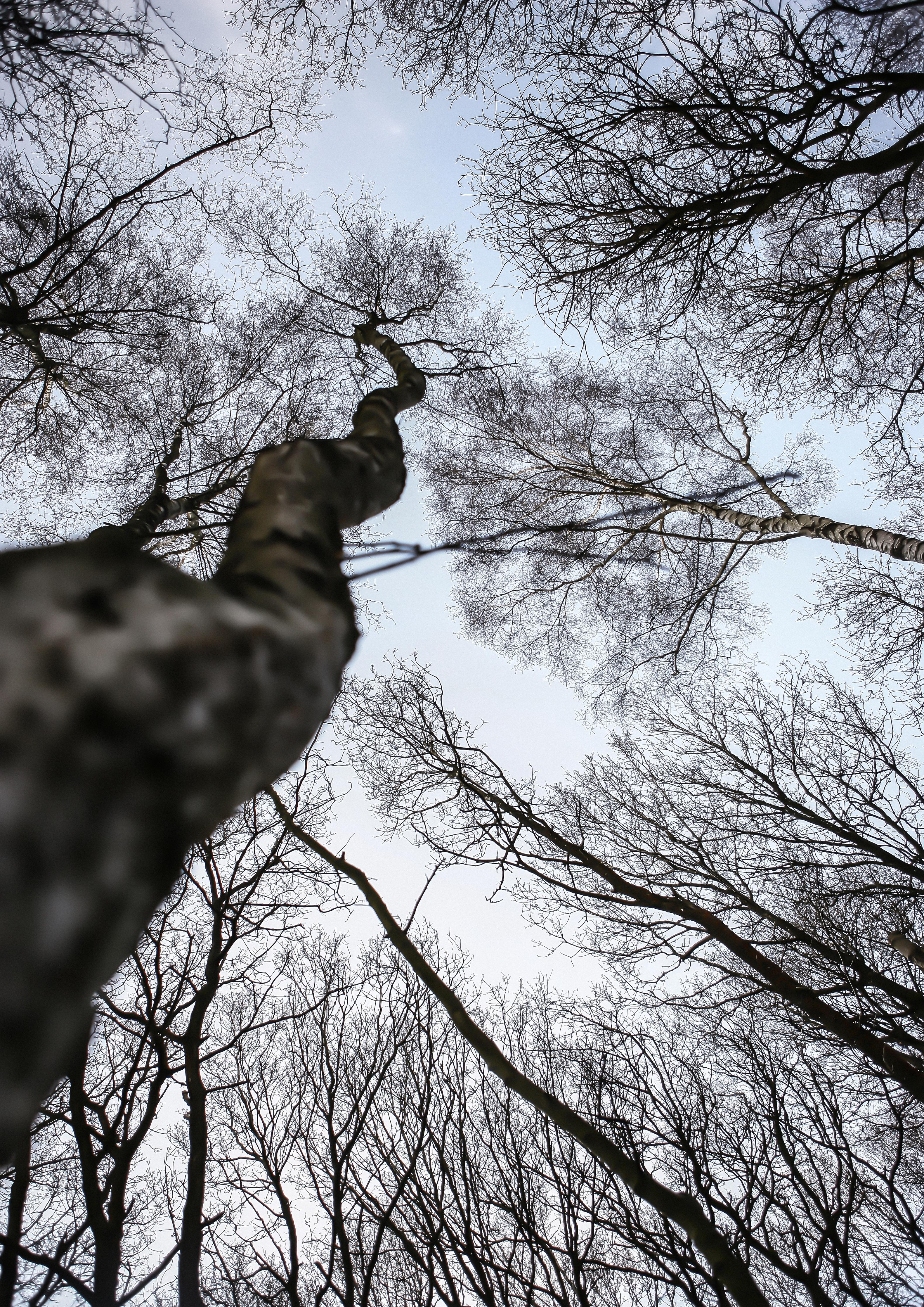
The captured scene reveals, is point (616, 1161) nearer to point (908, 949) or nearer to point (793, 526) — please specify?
point (908, 949)

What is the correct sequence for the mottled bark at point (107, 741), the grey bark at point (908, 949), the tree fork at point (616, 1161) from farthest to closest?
the grey bark at point (908, 949), the tree fork at point (616, 1161), the mottled bark at point (107, 741)

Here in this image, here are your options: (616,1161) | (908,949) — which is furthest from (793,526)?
(616,1161)

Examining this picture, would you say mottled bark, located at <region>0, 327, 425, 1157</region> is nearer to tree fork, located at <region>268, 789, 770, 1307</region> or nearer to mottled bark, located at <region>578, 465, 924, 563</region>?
tree fork, located at <region>268, 789, 770, 1307</region>

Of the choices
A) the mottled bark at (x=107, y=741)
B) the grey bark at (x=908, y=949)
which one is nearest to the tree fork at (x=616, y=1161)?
the mottled bark at (x=107, y=741)

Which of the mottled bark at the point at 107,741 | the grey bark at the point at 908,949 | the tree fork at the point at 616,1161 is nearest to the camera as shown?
the mottled bark at the point at 107,741

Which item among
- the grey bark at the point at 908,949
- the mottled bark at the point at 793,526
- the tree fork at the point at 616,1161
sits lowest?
the tree fork at the point at 616,1161

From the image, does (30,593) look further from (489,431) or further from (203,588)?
(489,431)

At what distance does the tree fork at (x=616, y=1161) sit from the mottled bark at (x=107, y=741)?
81.4 inches

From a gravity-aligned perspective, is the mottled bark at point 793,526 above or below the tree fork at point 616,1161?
above

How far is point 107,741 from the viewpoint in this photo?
0.66m

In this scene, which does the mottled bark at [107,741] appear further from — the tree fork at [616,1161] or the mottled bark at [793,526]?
the mottled bark at [793,526]

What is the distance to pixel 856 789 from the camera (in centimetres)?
577

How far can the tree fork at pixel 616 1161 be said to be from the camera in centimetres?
216

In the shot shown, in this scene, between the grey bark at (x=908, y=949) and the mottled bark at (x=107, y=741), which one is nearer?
the mottled bark at (x=107, y=741)
